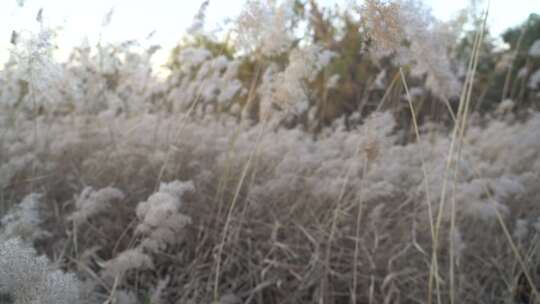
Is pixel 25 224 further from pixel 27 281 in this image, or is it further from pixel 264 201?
pixel 264 201

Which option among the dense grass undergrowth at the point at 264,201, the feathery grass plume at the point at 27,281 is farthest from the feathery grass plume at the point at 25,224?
the feathery grass plume at the point at 27,281

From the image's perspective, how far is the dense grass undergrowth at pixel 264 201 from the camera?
5.27 feet

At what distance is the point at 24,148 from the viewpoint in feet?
9.33

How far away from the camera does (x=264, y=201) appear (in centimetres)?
266

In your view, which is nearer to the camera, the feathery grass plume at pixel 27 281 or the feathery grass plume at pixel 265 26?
the feathery grass plume at pixel 27 281

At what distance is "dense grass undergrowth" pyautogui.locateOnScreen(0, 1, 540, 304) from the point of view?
161 centimetres

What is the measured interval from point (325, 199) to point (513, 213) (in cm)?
104

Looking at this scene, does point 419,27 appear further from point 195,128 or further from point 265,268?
point 195,128

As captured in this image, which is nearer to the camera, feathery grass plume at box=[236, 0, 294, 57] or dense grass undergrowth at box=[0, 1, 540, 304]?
dense grass undergrowth at box=[0, 1, 540, 304]

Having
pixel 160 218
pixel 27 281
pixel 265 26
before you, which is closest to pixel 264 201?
pixel 265 26

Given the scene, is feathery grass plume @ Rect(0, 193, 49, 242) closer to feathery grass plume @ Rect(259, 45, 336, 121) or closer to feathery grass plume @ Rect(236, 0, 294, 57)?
feathery grass plume @ Rect(259, 45, 336, 121)

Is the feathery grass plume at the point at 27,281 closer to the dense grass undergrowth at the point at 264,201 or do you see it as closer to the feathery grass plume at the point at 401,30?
the dense grass undergrowth at the point at 264,201

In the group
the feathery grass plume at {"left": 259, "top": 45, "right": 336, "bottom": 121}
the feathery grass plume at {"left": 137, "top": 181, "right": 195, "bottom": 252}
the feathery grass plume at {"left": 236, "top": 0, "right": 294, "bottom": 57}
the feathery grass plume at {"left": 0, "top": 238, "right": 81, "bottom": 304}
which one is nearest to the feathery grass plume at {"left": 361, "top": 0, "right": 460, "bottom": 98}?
the feathery grass plume at {"left": 259, "top": 45, "right": 336, "bottom": 121}

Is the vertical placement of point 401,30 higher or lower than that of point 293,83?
higher
